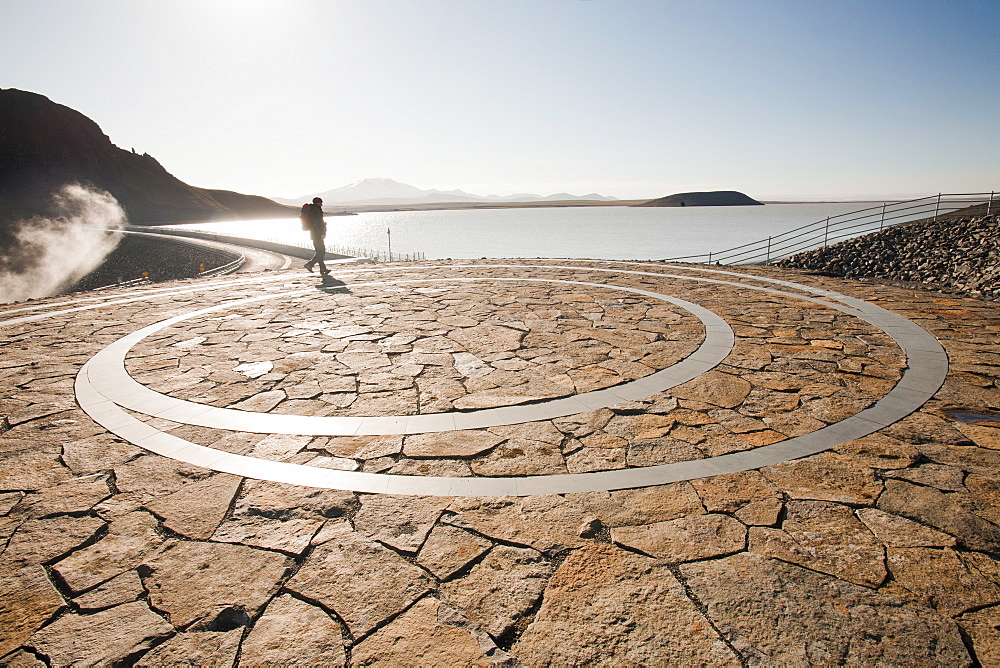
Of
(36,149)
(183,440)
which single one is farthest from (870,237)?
(36,149)

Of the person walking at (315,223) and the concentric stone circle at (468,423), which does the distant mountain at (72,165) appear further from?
the concentric stone circle at (468,423)

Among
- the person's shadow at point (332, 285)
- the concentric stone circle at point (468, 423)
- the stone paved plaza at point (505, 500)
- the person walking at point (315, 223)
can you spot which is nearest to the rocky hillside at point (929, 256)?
the stone paved plaza at point (505, 500)

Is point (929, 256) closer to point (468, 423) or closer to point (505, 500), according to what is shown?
point (468, 423)

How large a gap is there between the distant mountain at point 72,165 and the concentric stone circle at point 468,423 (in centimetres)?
11749

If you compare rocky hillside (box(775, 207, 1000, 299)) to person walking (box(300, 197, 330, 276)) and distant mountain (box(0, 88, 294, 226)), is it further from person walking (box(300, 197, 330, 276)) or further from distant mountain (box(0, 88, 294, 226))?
distant mountain (box(0, 88, 294, 226))

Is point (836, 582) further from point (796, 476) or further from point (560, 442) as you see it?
point (560, 442)

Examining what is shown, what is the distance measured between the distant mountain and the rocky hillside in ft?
399

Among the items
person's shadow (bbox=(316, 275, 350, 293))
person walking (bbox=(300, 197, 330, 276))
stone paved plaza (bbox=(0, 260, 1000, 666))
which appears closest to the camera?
stone paved plaza (bbox=(0, 260, 1000, 666))

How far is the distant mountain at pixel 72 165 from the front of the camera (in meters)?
105

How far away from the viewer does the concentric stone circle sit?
3668mm

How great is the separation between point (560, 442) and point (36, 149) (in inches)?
6403

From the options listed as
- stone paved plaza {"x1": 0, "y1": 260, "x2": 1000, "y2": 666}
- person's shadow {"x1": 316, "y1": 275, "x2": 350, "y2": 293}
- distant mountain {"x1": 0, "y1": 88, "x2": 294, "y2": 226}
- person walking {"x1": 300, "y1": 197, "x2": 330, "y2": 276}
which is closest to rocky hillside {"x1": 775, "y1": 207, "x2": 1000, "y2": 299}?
stone paved plaza {"x1": 0, "y1": 260, "x2": 1000, "y2": 666}

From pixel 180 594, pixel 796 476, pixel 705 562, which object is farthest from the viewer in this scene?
pixel 796 476

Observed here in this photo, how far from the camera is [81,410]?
4.96m
